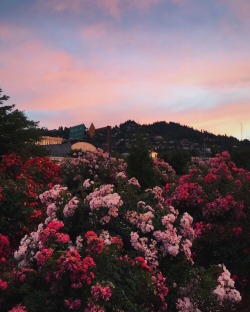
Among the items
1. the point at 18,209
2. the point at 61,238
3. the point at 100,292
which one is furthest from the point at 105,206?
the point at 18,209

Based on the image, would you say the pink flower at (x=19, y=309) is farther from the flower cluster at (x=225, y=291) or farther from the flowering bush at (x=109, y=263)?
the flower cluster at (x=225, y=291)

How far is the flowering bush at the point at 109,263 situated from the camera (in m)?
4.21

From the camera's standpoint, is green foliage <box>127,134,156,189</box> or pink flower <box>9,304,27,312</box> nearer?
pink flower <box>9,304,27,312</box>

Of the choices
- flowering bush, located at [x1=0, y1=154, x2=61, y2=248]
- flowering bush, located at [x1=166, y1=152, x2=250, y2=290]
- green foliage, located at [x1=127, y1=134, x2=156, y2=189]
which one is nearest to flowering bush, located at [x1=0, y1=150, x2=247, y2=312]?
flowering bush, located at [x1=0, y1=154, x2=61, y2=248]

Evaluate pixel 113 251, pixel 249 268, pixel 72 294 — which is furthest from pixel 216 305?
pixel 249 268

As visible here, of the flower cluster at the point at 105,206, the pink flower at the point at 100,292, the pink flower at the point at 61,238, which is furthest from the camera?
the flower cluster at the point at 105,206

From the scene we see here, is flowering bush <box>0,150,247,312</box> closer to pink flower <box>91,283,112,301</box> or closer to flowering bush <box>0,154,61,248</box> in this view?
pink flower <box>91,283,112,301</box>

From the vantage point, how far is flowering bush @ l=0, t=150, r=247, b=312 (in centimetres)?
421

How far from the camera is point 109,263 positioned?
4.57 meters

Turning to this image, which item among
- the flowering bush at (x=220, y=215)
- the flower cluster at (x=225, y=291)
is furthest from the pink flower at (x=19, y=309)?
the flowering bush at (x=220, y=215)

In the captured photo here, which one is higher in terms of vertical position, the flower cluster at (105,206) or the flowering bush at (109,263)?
the flower cluster at (105,206)

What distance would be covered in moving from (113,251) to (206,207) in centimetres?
386

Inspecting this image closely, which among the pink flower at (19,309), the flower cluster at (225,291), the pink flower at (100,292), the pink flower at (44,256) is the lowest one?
the flower cluster at (225,291)

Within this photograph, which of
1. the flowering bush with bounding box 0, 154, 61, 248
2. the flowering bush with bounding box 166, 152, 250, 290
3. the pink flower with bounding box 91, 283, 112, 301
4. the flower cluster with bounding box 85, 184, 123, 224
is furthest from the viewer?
the flowering bush with bounding box 166, 152, 250, 290
